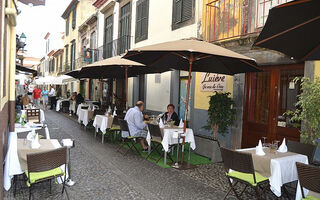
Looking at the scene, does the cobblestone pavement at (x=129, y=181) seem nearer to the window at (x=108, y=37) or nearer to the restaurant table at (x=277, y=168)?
the restaurant table at (x=277, y=168)

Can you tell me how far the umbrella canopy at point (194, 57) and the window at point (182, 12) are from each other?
333 cm

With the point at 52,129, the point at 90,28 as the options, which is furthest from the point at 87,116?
the point at 90,28

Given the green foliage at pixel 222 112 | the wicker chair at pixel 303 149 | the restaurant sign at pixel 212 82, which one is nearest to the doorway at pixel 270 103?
the green foliage at pixel 222 112

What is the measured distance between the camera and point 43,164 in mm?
3646

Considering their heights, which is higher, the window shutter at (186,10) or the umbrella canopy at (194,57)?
the window shutter at (186,10)

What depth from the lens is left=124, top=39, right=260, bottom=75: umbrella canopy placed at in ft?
17.4

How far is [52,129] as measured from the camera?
11.3m

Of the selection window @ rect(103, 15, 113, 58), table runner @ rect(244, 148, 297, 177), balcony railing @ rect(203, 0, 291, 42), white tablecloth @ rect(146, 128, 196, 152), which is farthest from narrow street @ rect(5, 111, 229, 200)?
window @ rect(103, 15, 113, 58)

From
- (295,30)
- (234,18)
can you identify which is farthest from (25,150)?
(234,18)

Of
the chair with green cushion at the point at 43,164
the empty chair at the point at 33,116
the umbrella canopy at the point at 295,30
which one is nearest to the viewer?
the umbrella canopy at the point at 295,30

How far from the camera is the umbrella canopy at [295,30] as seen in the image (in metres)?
2.92

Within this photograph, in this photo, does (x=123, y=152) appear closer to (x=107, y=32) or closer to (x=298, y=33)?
(x=298, y=33)

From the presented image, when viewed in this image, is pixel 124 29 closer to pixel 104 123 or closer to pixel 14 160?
pixel 104 123

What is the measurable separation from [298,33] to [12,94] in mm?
5548
